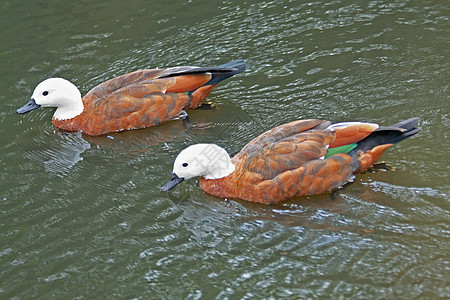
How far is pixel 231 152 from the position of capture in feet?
23.8

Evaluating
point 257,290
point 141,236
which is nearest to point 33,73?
point 141,236

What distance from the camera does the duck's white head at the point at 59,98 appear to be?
835 centimetres

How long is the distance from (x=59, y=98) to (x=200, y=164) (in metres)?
3.06

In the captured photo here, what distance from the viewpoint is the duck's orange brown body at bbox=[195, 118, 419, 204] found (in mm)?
6129

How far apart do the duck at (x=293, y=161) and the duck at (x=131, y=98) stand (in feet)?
6.62

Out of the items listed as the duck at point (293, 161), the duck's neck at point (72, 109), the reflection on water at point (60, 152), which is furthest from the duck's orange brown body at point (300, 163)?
the duck's neck at point (72, 109)

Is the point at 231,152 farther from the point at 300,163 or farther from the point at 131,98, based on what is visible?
the point at 131,98

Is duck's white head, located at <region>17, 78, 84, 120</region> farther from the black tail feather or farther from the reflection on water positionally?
the black tail feather

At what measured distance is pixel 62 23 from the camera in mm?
11312

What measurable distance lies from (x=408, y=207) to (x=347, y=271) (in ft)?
3.74

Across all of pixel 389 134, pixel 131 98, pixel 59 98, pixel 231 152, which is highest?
pixel 59 98

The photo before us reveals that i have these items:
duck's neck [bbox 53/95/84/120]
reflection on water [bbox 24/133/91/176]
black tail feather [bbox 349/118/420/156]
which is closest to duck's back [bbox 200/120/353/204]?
black tail feather [bbox 349/118/420/156]

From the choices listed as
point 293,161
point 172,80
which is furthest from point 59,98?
point 293,161

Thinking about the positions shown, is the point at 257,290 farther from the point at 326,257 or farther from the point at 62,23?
the point at 62,23
